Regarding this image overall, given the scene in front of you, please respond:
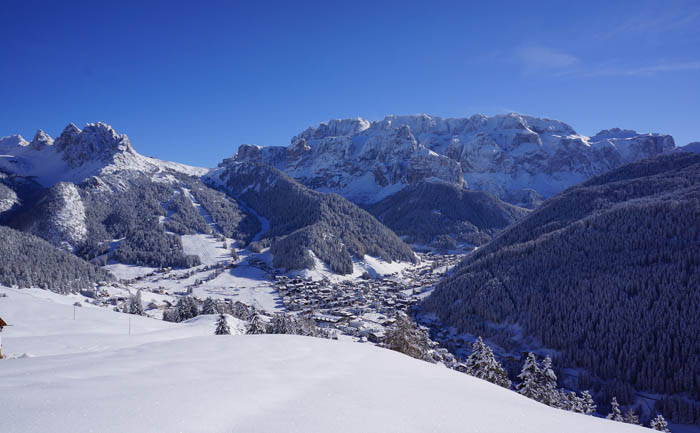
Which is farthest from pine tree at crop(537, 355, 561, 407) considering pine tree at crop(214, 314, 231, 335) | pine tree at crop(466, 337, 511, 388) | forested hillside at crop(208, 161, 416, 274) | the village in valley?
forested hillside at crop(208, 161, 416, 274)

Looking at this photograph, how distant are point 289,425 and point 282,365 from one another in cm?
541

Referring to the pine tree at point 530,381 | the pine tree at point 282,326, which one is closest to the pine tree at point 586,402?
the pine tree at point 530,381

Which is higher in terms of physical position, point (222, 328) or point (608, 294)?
point (222, 328)

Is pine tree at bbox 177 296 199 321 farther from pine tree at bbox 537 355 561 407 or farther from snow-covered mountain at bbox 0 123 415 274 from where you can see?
snow-covered mountain at bbox 0 123 415 274

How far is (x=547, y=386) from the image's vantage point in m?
30.4

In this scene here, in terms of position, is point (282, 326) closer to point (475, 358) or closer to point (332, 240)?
point (475, 358)

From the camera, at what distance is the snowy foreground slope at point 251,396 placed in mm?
5887

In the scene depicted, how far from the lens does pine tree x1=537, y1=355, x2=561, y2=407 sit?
96.0ft

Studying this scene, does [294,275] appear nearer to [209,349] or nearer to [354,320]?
→ [354,320]

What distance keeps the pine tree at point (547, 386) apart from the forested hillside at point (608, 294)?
1388 inches

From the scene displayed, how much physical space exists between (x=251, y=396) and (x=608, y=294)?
85184 millimetres

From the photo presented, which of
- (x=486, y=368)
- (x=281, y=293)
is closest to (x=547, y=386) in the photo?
(x=486, y=368)

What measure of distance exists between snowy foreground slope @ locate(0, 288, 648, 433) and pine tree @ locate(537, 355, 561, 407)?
2327 centimetres

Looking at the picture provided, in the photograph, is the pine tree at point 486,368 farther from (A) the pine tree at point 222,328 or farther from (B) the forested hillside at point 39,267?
(B) the forested hillside at point 39,267
